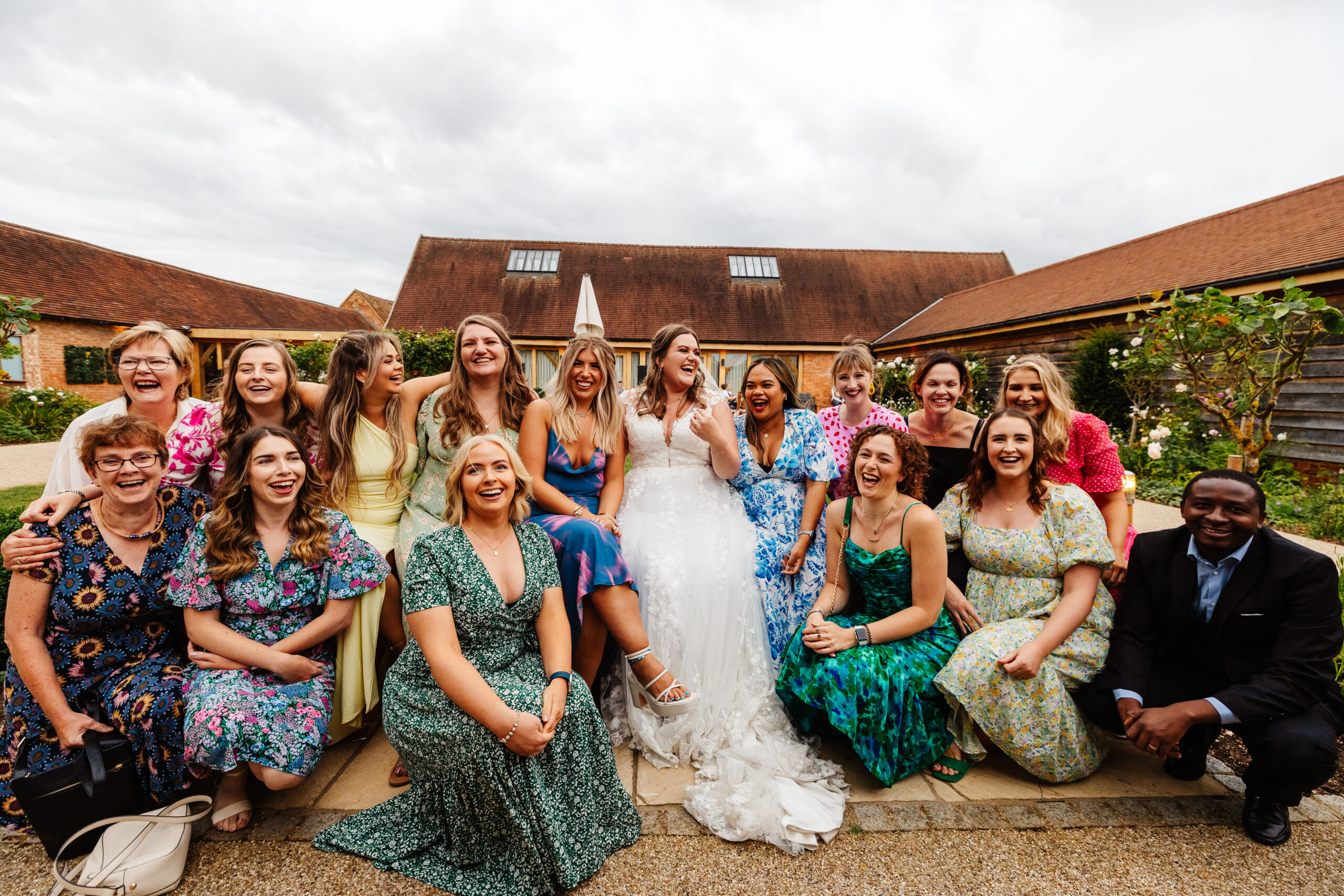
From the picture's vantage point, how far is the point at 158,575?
244 cm

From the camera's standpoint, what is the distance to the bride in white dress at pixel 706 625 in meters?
2.39

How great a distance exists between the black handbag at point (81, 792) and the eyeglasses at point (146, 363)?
1689 millimetres

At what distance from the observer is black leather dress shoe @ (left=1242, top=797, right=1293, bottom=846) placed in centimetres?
227

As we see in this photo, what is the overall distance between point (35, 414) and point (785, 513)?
A: 1614cm

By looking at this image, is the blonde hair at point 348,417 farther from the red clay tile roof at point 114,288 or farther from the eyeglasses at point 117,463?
the red clay tile roof at point 114,288

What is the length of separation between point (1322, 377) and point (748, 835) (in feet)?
34.4

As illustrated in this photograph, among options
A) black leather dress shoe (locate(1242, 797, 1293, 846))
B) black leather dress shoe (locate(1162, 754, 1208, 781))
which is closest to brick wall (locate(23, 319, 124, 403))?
black leather dress shoe (locate(1162, 754, 1208, 781))

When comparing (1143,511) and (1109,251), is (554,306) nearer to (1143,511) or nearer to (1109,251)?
(1109,251)

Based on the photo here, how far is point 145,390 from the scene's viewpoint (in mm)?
2977

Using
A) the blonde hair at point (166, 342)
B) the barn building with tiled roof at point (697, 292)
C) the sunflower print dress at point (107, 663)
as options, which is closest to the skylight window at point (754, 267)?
the barn building with tiled roof at point (697, 292)

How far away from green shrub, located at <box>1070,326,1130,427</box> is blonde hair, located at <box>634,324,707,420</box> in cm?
983

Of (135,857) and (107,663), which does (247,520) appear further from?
(135,857)

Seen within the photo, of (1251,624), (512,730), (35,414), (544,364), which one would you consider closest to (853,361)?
(1251,624)

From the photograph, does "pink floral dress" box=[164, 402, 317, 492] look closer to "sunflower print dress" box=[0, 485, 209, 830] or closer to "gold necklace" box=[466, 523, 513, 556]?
"sunflower print dress" box=[0, 485, 209, 830]
